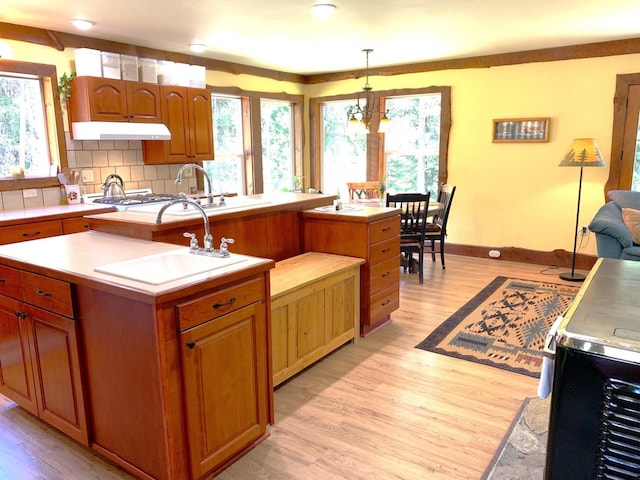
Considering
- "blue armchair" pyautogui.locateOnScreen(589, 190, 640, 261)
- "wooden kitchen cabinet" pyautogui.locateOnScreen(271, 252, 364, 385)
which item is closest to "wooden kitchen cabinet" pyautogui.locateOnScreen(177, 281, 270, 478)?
"wooden kitchen cabinet" pyautogui.locateOnScreen(271, 252, 364, 385)

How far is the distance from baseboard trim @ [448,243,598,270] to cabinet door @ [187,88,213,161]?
3265 mm

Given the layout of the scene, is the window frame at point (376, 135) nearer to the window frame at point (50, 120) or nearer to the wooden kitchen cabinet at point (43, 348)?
the window frame at point (50, 120)

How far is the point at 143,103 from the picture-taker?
15.1 ft

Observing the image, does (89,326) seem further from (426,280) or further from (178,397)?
(426,280)

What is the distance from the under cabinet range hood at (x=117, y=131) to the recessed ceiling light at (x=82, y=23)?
0.80 meters

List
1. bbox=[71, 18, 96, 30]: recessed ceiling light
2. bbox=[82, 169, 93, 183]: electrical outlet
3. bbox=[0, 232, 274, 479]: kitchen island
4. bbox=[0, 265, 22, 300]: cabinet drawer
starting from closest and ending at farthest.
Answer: bbox=[0, 232, 274, 479]: kitchen island → bbox=[0, 265, 22, 300]: cabinet drawer → bbox=[71, 18, 96, 30]: recessed ceiling light → bbox=[82, 169, 93, 183]: electrical outlet

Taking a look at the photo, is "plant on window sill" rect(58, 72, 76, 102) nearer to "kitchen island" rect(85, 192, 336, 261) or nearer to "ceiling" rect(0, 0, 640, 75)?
"ceiling" rect(0, 0, 640, 75)

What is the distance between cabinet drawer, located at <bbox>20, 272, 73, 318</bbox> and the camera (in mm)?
1970

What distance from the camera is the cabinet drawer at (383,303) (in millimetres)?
3500

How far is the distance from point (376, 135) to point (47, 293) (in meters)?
5.13

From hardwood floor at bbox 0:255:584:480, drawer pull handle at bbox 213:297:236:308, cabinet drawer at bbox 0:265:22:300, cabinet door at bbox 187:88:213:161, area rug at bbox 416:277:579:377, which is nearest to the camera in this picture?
drawer pull handle at bbox 213:297:236:308

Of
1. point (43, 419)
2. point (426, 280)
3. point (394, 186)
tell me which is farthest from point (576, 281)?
point (43, 419)

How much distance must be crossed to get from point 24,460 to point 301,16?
344 centimetres

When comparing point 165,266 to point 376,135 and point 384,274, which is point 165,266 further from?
point 376,135
